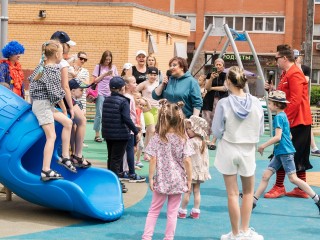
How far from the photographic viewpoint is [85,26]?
89.1 feet

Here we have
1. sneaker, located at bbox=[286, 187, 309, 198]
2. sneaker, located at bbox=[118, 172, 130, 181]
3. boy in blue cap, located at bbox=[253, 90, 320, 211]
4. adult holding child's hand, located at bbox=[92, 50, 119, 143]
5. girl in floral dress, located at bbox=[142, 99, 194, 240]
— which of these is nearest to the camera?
Answer: girl in floral dress, located at bbox=[142, 99, 194, 240]

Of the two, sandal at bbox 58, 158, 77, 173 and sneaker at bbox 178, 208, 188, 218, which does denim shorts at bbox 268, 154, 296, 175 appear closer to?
sneaker at bbox 178, 208, 188, 218

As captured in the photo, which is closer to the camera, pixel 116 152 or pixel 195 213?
pixel 195 213

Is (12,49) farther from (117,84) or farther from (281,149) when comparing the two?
(281,149)

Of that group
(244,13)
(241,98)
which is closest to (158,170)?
(241,98)

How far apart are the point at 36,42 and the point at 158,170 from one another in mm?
20469

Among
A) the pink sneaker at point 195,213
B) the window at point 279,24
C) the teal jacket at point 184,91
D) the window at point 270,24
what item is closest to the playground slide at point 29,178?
the pink sneaker at point 195,213

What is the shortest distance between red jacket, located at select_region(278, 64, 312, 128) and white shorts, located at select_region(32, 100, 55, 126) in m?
3.45

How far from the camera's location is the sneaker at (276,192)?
1078 centimetres

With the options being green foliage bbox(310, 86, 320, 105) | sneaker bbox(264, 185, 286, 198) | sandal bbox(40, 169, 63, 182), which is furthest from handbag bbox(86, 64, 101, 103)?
green foliage bbox(310, 86, 320, 105)

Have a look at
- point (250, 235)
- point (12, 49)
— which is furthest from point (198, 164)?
point (12, 49)

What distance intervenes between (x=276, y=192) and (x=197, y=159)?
232 centimetres

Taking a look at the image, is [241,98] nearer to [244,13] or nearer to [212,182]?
[212,182]

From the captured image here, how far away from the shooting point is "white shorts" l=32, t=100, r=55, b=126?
8.63 metres
